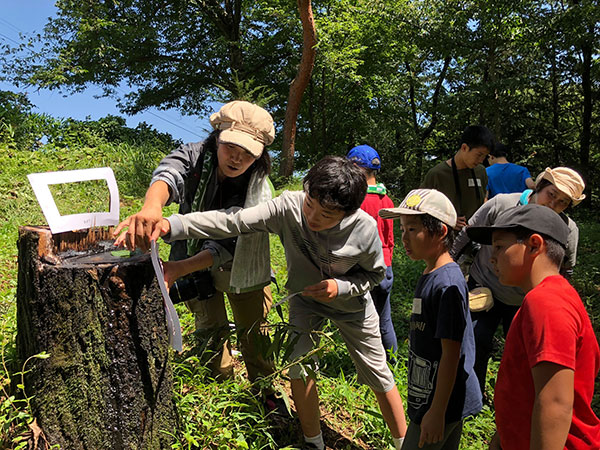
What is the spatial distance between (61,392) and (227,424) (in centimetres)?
81

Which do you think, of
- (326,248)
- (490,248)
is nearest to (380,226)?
(490,248)

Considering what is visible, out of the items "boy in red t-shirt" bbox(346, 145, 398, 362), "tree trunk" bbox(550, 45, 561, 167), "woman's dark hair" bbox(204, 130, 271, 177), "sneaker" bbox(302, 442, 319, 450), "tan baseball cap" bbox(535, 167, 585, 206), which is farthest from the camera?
"tree trunk" bbox(550, 45, 561, 167)

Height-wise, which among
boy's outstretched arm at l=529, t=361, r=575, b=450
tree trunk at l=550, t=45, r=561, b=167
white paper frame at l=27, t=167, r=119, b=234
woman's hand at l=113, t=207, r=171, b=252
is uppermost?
tree trunk at l=550, t=45, r=561, b=167

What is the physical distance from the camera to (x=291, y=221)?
2244 millimetres

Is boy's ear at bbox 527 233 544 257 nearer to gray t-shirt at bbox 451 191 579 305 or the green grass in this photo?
the green grass

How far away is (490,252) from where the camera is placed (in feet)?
9.68

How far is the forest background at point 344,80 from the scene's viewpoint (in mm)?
8867

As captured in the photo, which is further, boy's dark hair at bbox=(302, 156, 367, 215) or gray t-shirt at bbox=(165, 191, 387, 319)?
gray t-shirt at bbox=(165, 191, 387, 319)

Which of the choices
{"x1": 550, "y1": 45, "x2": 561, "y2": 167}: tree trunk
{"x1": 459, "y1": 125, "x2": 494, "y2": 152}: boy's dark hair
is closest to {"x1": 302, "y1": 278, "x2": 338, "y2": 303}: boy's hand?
{"x1": 459, "y1": 125, "x2": 494, "y2": 152}: boy's dark hair

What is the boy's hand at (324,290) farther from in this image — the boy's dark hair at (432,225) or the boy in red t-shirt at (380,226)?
the boy in red t-shirt at (380,226)

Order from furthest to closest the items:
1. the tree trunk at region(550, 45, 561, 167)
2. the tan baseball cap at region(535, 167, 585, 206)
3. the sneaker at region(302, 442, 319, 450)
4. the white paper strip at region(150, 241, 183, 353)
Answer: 1. the tree trunk at region(550, 45, 561, 167)
2. the tan baseball cap at region(535, 167, 585, 206)
3. the sneaker at region(302, 442, 319, 450)
4. the white paper strip at region(150, 241, 183, 353)

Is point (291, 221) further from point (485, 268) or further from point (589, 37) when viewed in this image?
point (589, 37)

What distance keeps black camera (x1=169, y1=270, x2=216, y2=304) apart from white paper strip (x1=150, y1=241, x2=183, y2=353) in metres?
0.44

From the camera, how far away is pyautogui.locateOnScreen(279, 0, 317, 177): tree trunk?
973 cm
